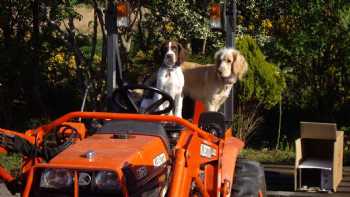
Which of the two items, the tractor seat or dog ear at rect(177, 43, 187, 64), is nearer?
the tractor seat

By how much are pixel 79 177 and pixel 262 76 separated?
7.08 metres

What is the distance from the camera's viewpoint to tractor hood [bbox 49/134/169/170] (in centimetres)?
421

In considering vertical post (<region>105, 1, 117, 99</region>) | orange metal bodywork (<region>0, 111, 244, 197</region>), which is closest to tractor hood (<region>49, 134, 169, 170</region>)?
orange metal bodywork (<region>0, 111, 244, 197</region>)

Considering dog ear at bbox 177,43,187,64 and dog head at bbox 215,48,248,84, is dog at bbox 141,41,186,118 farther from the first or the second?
dog head at bbox 215,48,248,84

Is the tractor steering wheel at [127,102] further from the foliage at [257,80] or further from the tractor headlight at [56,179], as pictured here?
the foliage at [257,80]

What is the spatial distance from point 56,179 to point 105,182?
0.30 m

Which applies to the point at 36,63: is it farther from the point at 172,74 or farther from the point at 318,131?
the point at 318,131

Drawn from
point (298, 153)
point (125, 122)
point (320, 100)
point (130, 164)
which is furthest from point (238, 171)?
point (320, 100)

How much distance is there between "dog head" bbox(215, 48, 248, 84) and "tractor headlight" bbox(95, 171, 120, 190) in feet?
13.5

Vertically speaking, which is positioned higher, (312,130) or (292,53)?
(292,53)

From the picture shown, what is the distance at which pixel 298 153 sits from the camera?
8.14 meters

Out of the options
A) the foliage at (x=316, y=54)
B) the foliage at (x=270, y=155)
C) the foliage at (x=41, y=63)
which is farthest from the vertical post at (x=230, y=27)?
the foliage at (x=41, y=63)

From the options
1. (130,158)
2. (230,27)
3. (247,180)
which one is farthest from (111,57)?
(130,158)

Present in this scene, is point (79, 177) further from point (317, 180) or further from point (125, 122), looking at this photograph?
point (317, 180)
